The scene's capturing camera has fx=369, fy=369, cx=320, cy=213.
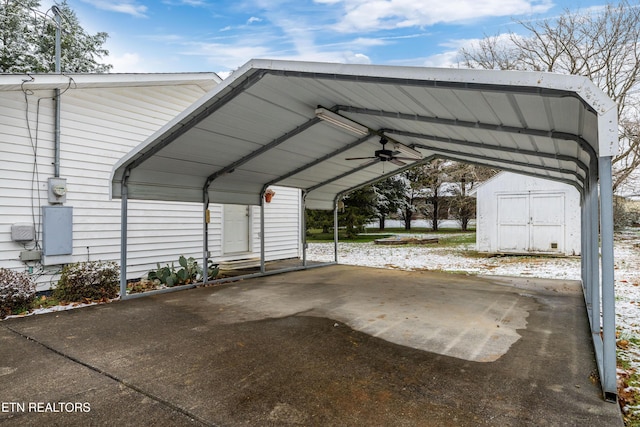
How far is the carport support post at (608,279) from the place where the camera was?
8.53 feet

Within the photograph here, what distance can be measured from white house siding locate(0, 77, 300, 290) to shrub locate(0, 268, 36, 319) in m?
0.88

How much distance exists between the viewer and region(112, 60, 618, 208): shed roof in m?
3.09

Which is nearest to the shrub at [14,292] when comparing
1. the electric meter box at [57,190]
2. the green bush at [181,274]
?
the electric meter box at [57,190]

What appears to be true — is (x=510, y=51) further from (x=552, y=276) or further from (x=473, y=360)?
(x=473, y=360)

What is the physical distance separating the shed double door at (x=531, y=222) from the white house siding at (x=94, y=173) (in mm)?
9345

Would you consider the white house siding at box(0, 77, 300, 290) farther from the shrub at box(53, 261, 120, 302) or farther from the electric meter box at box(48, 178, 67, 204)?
the shrub at box(53, 261, 120, 302)

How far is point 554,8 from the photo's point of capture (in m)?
13.5

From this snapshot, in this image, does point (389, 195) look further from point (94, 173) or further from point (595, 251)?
point (595, 251)

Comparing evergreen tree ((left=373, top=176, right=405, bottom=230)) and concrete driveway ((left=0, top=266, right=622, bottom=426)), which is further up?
evergreen tree ((left=373, top=176, right=405, bottom=230))

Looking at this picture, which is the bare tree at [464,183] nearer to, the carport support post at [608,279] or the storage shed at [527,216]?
the storage shed at [527,216]

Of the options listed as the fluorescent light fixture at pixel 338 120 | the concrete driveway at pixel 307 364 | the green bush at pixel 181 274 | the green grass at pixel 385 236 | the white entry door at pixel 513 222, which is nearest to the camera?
the concrete driveway at pixel 307 364

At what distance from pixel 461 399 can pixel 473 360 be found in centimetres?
84

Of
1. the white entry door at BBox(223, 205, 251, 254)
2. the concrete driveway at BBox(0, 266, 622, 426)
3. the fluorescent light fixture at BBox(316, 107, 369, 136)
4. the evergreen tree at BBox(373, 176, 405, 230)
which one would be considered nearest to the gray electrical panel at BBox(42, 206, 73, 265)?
the concrete driveway at BBox(0, 266, 622, 426)

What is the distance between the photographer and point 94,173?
23.0ft
